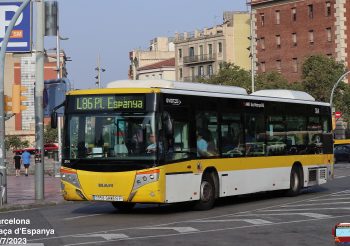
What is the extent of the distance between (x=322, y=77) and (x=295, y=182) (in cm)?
5075

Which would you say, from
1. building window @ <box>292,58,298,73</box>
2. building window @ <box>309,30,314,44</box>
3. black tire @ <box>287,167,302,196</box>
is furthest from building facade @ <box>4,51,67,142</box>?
black tire @ <box>287,167,302,196</box>

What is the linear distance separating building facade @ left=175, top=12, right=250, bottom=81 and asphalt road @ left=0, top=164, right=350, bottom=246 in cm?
9297

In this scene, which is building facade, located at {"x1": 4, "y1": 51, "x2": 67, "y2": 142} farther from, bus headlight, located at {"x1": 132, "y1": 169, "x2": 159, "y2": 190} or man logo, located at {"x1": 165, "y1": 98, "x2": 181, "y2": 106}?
bus headlight, located at {"x1": 132, "y1": 169, "x2": 159, "y2": 190}

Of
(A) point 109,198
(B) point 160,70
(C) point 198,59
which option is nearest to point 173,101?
(A) point 109,198

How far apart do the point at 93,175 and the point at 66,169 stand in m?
0.80

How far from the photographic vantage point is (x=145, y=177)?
18375 millimetres

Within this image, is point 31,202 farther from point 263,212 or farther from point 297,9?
point 297,9

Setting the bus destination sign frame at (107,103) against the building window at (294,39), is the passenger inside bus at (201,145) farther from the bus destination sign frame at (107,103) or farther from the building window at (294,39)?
the building window at (294,39)

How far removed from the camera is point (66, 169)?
63.6 ft

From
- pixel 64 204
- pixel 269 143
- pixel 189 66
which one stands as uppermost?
pixel 189 66

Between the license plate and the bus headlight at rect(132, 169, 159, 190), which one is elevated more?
the bus headlight at rect(132, 169, 159, 190)

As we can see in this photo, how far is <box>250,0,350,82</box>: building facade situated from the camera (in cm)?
9038

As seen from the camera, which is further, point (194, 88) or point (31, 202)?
point (31, 202)

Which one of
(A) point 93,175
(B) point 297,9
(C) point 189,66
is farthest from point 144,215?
(C) point 189,66
